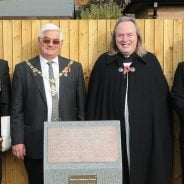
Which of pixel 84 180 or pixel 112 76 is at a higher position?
pixel 112 76

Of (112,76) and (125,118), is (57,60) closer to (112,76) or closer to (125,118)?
(112,76)

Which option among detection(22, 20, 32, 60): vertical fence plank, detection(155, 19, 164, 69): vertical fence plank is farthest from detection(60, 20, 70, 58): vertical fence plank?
detection(155, 19, 164, 69): vertical fence plank

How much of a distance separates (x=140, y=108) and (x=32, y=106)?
108cm

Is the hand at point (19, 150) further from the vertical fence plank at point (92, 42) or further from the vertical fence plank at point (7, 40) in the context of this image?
the vertical fence plank at point (92, 42)

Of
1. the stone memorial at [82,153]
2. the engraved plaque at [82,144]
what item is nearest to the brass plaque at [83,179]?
the stone memorial at [82,153]

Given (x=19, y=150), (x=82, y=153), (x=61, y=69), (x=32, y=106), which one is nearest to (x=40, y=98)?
(x=32, y=106)

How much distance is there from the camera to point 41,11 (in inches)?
396

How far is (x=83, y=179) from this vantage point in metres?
4.00

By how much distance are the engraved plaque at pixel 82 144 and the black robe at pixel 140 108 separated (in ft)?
2.17

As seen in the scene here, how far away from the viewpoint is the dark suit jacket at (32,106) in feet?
15.4

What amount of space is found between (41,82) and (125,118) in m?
0.92

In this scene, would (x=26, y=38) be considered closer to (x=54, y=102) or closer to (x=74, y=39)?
(x=74, y=39)

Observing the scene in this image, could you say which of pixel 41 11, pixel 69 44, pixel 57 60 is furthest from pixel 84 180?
pixel 41 11

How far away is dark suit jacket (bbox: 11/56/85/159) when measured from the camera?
4.70 m
